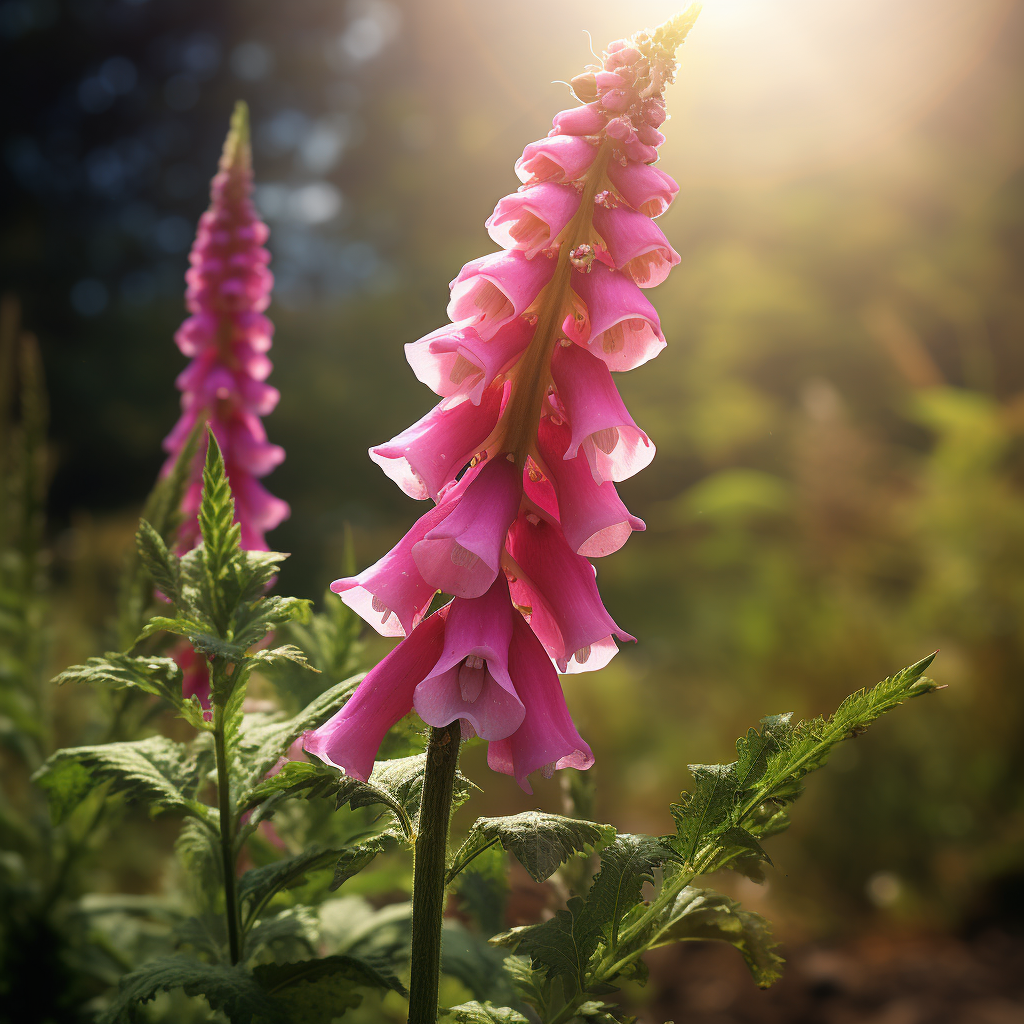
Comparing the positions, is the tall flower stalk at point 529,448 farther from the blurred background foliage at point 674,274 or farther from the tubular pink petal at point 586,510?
the blurred background foliage at point 674,274

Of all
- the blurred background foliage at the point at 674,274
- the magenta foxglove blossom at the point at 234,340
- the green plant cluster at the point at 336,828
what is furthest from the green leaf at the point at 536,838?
the blurred background foliage at the point at 674,274

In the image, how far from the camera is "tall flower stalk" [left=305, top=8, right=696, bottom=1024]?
0.42 m

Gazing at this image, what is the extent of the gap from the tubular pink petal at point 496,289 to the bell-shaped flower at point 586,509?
0.25 ft

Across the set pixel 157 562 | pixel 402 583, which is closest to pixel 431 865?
pixel 402 583

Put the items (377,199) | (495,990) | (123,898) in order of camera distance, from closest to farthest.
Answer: (495,990)
(123,898)
(377,199)

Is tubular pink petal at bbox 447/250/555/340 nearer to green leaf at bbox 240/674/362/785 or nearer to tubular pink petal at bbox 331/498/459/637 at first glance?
tubular pink petal at bbox 331/498/459/637

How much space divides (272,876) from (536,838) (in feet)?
0.74

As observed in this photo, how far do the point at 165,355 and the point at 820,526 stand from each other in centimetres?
398

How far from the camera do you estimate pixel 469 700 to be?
0.41m

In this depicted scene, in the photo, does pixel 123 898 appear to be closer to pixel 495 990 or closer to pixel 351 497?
pixel 495 990

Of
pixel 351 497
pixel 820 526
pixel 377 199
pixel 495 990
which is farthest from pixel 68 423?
pixel 495 990

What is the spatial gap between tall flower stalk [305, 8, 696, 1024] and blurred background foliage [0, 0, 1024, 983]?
109 inches

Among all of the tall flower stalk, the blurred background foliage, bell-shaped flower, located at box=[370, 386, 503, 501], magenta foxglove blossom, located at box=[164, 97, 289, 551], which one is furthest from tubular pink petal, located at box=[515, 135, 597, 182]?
the blurred background foliage

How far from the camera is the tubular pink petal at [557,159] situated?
429 mm
